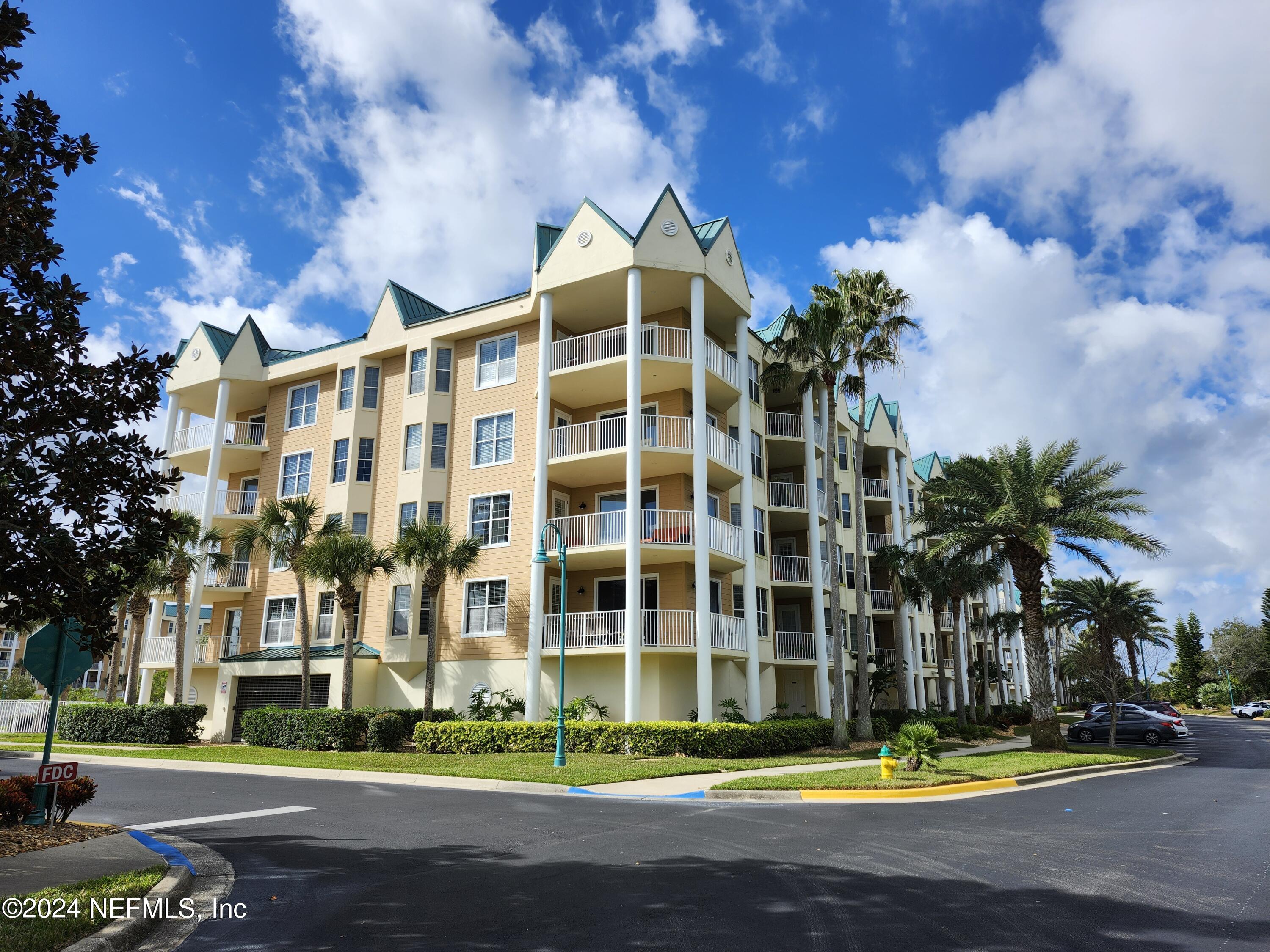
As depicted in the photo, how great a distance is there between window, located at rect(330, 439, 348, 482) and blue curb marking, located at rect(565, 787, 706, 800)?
20.9 m

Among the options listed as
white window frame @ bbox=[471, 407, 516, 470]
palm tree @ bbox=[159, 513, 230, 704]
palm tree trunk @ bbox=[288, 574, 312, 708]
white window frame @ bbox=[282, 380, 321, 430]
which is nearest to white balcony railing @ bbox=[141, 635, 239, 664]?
palm tree @ bbox=[159, 513, 230, 704]

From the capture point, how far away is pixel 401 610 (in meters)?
30.5

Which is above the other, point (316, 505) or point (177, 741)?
point (316, 505)

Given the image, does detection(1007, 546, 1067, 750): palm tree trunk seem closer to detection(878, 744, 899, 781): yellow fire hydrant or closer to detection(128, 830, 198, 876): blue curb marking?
detection(878, 744, 899, 781): yellow fire hydrant

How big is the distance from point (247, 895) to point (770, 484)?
27613 mm

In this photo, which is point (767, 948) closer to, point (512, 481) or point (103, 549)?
point (103, 549)

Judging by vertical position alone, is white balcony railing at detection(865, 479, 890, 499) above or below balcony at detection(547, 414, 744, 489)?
above

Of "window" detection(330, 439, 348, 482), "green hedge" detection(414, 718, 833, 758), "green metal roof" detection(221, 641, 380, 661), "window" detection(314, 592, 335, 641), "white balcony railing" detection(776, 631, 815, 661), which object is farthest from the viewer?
"window" detection(330, 439, 348, 482)

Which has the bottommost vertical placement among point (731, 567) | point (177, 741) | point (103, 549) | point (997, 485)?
point (177, 741)

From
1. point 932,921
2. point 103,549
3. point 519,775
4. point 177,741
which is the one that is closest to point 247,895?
point 103,549

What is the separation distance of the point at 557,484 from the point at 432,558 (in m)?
5.28

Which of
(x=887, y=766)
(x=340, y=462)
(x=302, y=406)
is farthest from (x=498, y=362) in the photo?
(x=887, y=766)

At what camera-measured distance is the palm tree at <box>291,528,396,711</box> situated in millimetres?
Answer: 27641

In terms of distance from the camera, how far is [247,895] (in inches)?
310
